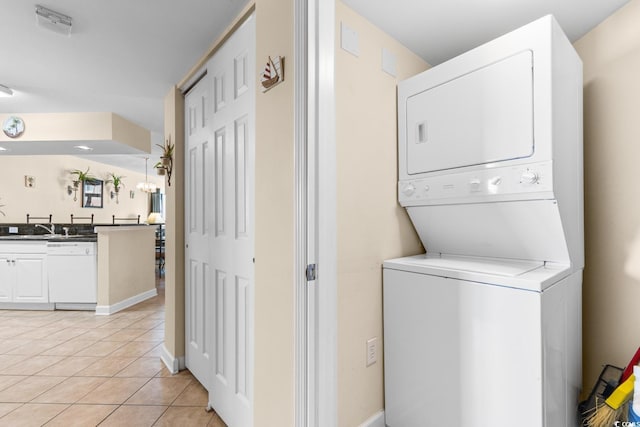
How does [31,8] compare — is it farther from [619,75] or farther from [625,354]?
[625,354]

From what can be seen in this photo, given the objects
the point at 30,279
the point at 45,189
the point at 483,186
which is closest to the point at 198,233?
the point at 483,186

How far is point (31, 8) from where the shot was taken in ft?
5.63

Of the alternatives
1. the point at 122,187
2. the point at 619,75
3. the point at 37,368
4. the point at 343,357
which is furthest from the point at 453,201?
the point at 122,187

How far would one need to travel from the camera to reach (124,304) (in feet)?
13.4

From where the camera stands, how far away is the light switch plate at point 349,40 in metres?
1.46

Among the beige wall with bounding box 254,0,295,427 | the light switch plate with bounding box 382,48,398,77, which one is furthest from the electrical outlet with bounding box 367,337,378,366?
the light switch plate with bounding box 382,48,398,77

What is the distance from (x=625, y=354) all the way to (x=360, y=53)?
191 centimetres

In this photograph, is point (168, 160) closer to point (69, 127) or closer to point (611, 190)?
point (69, 127)

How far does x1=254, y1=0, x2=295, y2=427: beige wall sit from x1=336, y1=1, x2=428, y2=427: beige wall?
0.94 ft

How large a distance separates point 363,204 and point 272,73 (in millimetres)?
702

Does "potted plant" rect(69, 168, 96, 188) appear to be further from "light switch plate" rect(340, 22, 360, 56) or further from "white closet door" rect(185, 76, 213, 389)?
"light switch plate" rect(340, 22, 360, 56)

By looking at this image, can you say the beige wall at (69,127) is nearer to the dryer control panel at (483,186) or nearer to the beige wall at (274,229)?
the beige wall at (274,229)

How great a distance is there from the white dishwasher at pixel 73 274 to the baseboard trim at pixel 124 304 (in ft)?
0.72

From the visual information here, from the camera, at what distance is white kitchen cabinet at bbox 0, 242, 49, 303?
13.3 ft
